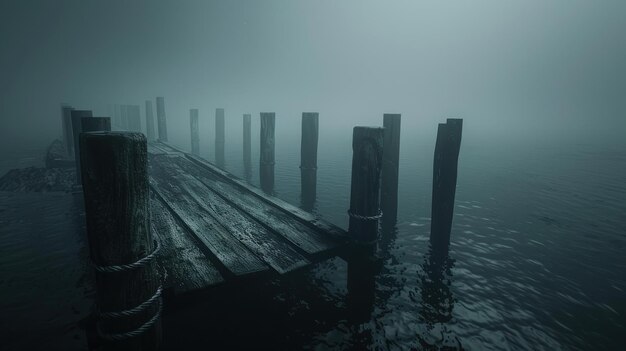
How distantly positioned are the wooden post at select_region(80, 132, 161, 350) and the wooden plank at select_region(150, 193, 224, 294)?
4.45 ft

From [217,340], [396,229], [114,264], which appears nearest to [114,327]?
[114,264]

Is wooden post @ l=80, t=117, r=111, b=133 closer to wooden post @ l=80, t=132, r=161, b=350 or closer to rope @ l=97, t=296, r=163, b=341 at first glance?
wooden post @ l=80, t=132, r=161, b=350

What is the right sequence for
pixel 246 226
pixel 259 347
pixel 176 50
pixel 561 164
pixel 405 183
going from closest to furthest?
pixel 259 347
pixel 246 226
pixel 405 183
pixel 561 164
pixel 176 50

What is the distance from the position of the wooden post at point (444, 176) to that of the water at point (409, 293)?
87cm

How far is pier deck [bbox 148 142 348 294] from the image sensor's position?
4.34 meters

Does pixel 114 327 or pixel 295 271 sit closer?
pixel 114 327

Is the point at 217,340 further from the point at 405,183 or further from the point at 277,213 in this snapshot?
the point at 405,183

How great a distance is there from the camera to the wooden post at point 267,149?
40.9ft

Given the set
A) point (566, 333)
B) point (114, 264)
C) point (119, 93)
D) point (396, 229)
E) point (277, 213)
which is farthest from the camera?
point (119, 93)

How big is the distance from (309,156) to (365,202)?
257 inches

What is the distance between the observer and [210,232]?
557cm

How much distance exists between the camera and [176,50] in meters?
37.6

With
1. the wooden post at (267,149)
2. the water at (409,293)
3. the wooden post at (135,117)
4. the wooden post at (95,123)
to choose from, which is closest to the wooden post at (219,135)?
the wooden post at (135,117)

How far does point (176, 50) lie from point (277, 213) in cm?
3842
